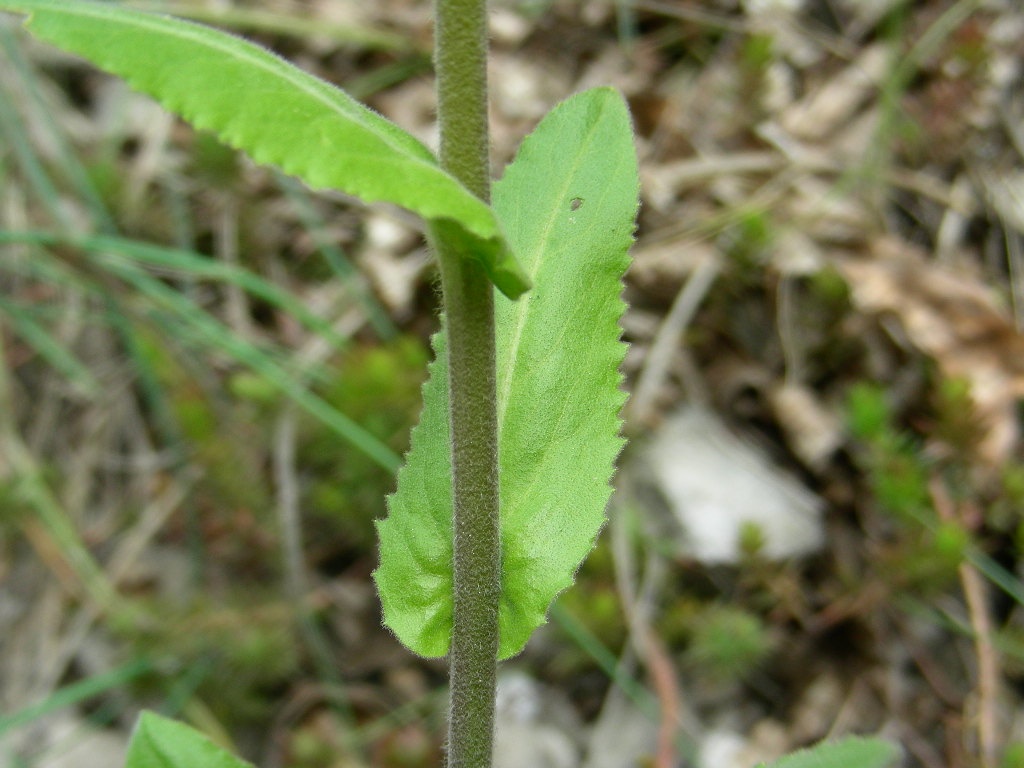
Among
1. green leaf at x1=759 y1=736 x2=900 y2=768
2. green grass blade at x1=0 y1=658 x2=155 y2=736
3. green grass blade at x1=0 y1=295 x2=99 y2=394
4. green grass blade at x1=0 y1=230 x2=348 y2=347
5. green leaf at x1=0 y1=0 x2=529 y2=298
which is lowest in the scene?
green grass blade at x1=0 y1=658 x2=155 y2=736

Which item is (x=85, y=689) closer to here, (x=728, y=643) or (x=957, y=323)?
(x=728, y=643)

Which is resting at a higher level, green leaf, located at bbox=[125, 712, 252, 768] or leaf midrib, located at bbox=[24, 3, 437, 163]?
leaf midrib, located at bbox=[24, 3, 437, 163]

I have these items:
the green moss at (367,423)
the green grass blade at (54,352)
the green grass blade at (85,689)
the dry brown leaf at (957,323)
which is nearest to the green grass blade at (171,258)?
the green moss at (367,423)

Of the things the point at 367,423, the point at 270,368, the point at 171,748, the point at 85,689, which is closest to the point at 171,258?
the point at 270,368

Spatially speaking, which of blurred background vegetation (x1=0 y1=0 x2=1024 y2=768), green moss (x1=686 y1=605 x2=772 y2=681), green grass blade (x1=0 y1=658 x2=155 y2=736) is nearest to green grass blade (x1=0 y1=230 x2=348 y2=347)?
blurred background vegetation (x1=0 y1=0 x2=1024 y2=768)

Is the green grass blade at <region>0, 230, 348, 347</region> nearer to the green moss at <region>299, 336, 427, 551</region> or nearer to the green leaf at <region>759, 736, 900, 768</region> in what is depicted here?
the green moss at <region>299, 336, 427, 551</region>

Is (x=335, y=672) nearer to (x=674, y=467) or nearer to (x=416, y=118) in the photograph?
(x=674, y=467)
